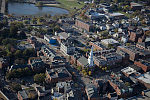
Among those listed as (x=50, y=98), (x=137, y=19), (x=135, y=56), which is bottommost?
(x=50, y=98)

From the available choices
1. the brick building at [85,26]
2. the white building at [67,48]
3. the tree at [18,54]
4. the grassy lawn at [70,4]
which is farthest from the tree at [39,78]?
the grassy lawn at [70,4]

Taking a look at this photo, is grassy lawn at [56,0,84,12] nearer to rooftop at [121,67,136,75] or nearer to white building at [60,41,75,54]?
white building at [60,41,75,54]

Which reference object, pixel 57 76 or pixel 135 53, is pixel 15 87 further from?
pixel 135 53

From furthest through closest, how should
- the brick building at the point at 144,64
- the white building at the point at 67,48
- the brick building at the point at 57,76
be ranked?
the white building at the point at 67,48 < the brick building at the point at 144,64 < the brick building at the point at 57,76

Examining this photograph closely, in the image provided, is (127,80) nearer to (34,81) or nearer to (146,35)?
(34,81)

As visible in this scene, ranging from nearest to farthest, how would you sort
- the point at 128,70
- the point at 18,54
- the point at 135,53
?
the point at 128,70
the point at 18,54
the point at 135,53

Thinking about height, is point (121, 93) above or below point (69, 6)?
below

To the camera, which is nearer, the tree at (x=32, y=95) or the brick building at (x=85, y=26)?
the tree at (x=32, y=95)

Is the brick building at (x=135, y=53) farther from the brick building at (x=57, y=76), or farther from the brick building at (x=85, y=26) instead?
the brick building at (x=85, y=26)

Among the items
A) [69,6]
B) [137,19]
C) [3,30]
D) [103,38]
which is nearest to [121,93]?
[103,38]

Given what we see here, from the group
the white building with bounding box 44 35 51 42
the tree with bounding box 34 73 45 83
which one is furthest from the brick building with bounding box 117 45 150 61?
the tree with bounding box 34 73 45 83

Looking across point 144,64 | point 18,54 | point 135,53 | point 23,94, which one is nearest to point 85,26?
point 135,53
